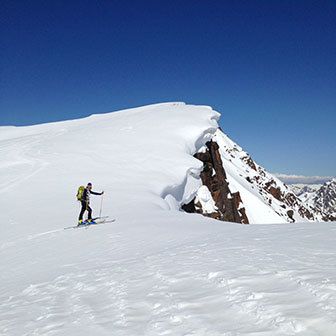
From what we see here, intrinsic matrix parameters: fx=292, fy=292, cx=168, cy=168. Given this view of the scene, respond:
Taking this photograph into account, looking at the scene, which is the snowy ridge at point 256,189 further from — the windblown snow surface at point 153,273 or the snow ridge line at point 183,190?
the windblown snow surface at point 153,273

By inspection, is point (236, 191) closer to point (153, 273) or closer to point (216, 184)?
point (216, 184)

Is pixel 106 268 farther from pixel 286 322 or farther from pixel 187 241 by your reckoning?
pixel 286 322

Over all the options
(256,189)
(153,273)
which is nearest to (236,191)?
(256,189)

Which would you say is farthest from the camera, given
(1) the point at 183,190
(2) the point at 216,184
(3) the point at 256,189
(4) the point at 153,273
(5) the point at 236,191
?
(3) the point at 256,189

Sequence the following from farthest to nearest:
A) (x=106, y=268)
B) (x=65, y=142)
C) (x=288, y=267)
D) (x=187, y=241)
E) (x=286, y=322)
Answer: (x=65, y=142), (x=187, y=241), (x=106, y=268), (x=288, y=267), (x=286, y=322)

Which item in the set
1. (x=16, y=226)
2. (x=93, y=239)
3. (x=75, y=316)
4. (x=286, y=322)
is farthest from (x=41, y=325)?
(x=16, y=226)

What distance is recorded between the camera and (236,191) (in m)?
83.3

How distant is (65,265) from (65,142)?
21.6 m

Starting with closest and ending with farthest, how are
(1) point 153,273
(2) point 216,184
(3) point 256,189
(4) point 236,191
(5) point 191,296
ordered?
(5) point 191,296, (1) point 153,273, (2) point 216,184, (4) point 236,191, (3) point 256,189

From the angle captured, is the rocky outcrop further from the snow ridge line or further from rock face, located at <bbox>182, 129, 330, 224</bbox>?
the snow ridge line

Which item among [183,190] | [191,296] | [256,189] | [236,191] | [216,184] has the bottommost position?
[191,296]

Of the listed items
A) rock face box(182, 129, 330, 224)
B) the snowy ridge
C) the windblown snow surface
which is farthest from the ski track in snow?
the snowy ridge

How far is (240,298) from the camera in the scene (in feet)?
12.1

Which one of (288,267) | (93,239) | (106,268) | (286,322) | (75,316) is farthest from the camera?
(93,239)
